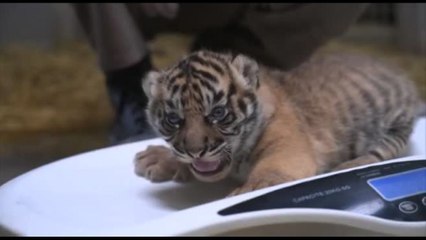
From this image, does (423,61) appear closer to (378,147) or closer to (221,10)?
(221,10)

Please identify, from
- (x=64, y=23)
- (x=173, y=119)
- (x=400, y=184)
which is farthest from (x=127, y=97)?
(x=64, y=23)

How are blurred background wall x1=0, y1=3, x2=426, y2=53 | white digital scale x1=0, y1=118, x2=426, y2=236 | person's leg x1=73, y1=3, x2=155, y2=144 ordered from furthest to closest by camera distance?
blurred background wall x1=0, y1=3, x2=426, y2=53 → person's leg x1=73, y1=3, x2=155, y2=144 → white digital scale x1=0, y1=118, x2=426, y2=236

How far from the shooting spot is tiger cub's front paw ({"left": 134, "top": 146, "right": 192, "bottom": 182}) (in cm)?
102

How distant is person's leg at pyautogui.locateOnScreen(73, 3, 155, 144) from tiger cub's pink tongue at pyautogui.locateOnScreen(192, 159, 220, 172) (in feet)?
1.93

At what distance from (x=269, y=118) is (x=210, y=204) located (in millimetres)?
280

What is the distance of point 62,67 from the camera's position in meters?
2.30

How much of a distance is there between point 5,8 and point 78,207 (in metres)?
1.68

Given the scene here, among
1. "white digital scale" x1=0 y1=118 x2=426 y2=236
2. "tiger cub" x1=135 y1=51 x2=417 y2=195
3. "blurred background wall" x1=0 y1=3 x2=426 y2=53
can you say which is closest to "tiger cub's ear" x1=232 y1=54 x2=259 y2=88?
"tiger cub" x1=135 y1=51 x2=417 y2=195

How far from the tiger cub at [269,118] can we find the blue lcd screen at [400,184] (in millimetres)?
121

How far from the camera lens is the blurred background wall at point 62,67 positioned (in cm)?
172

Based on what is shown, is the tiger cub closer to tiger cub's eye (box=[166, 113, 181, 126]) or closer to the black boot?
tiger cub's eye (box=[166, 113, 181, 126])

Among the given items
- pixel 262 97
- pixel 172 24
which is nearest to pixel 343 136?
pixel 262 97

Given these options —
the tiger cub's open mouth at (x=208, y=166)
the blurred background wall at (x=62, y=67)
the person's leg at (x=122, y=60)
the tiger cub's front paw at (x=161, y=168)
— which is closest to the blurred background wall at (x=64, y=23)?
the blurred background wall at (x=62, y=67)

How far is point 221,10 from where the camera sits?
182cm
